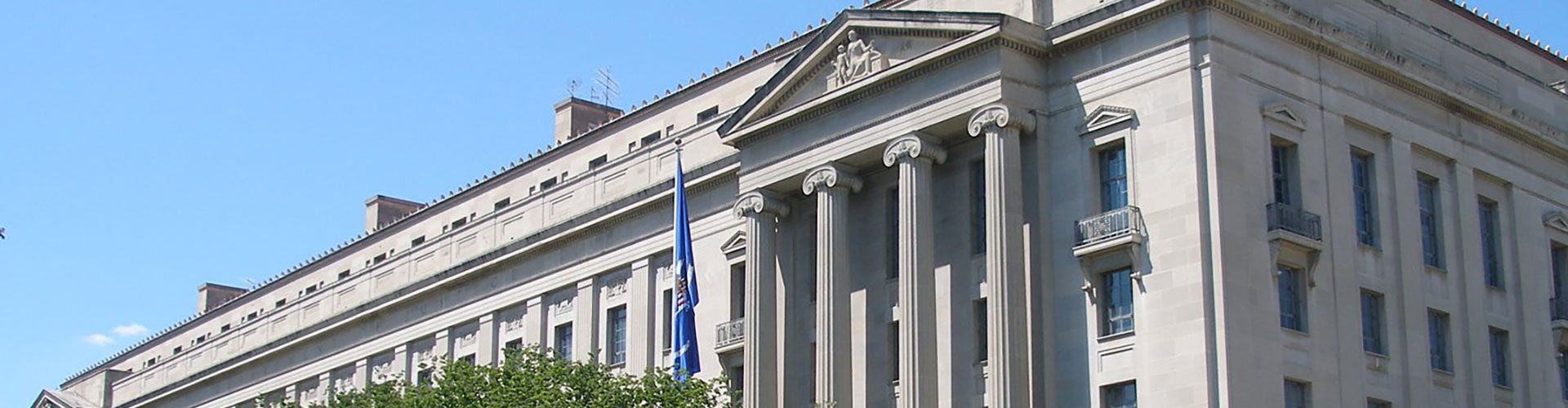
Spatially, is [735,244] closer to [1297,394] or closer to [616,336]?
[616,336]

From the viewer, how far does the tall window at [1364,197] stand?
4744 centimetres

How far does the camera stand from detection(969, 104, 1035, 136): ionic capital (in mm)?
46906

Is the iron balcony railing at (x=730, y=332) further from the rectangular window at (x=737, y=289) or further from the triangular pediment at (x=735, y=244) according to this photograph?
the triangular pediment at (x=735, y=244)

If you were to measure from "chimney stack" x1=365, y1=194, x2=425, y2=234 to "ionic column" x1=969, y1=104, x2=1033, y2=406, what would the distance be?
1813 inches

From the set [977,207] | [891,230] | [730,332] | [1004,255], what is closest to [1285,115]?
[1004,255]

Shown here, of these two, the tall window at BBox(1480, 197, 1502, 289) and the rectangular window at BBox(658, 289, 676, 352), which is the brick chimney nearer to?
the rectangular window at BBox(658, 289, 676, 352)

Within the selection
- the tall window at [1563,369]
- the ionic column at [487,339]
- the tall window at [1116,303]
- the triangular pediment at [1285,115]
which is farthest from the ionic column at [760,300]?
the tall window at [1563,369]

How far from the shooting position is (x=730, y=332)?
5662 cm

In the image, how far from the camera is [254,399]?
82.8 meters

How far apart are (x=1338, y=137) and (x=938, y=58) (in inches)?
336

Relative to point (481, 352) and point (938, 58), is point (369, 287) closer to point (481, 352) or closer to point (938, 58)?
point (481, 352)

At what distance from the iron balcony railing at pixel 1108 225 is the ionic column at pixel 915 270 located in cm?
369

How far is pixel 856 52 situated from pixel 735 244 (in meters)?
8.32

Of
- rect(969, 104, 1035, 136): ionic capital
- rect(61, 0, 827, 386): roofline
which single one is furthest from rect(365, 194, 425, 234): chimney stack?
rect(969, 104, 1035, 136): ionic capital
